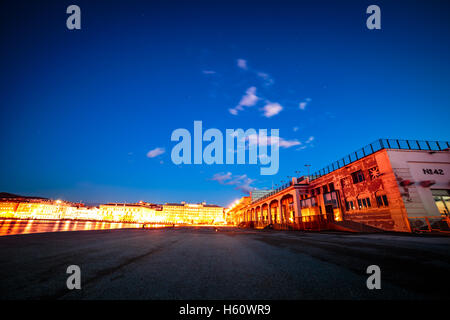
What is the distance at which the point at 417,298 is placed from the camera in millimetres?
1545

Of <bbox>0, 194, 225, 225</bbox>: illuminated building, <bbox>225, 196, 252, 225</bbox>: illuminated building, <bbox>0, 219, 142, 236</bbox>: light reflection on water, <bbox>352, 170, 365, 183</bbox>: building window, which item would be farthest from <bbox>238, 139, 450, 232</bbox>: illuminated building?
<bbox>0, 194, 225, 225</bbox>: illuminated building

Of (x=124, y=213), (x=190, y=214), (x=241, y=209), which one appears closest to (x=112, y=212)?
(x=124, y=213)

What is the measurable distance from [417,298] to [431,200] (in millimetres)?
23983

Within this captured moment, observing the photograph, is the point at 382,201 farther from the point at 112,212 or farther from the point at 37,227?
the point at 112,212

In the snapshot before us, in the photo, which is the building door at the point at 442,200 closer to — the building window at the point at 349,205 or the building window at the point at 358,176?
the building window at the point at 358,176

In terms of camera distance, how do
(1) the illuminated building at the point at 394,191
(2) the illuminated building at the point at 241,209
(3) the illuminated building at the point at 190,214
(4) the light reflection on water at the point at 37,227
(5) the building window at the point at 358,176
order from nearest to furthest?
1. (4) the light reflection on water at the point at 37,227
2. (1) the illuminated building at the point at 394,191
3. (5) the building window at the point at 358,176
4. (2) the illuminated building at the point at 241,209
5. (3) the illuminated building at the point at 190,214

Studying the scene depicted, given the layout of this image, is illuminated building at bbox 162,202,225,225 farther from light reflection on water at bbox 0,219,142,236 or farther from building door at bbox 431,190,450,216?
building door at bbox 431,190,450,216

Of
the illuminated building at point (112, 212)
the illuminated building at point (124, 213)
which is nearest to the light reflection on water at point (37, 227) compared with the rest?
the illuminated building at point (112, 212)

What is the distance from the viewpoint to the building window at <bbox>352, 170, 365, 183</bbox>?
69.3ft

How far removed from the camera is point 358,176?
21.7 m

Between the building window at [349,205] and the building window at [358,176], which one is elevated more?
the building window at [358,176]

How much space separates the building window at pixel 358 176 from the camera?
21.1m

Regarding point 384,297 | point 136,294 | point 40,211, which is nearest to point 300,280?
point 384,297

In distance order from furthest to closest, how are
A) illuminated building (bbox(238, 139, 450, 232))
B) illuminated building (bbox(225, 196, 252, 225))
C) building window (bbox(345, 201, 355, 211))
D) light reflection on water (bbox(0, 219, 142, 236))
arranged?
illuminated building (bbox(225, 196, 252, 225))
building window (bbox(345, 201, 355, 211))
illuminated building (bbox(238, 139, 450, 232))
light reflection on water (bbox(0, 219, 142, 236))
